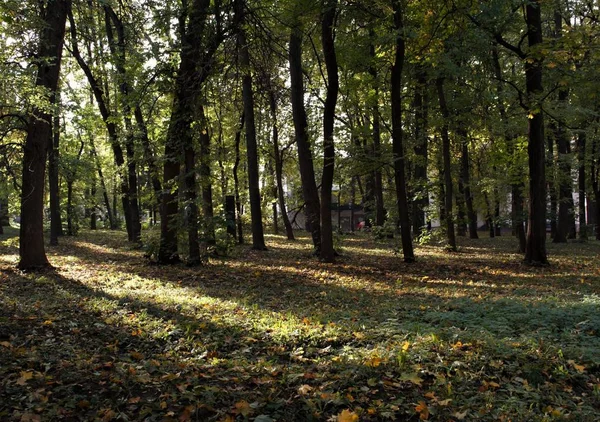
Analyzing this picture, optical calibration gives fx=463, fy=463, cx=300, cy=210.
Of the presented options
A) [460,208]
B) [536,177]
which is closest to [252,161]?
[460,208]

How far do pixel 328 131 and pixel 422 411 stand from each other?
34.5 ft

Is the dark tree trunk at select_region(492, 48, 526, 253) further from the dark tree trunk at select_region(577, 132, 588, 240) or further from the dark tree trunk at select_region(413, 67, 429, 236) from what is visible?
the dark tree trunk at select_region(577, 132, 588, 240)

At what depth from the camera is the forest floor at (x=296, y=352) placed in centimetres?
380

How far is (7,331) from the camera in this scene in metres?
5.58

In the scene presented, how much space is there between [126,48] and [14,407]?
12.7 meters

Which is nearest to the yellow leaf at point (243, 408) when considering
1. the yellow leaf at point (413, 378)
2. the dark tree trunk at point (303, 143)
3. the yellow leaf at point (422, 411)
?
the yellow leaf at point (422, 411)

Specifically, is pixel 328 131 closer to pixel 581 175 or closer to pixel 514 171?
pixel 514 171

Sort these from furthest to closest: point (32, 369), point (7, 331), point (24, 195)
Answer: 1. point (24, 195)
2. point (7, 331)
3. point (32, 369)

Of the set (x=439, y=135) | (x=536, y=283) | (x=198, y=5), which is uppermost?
(x=198, y=5)

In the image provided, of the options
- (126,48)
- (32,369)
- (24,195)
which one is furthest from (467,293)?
(126,48)

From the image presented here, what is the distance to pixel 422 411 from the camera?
3.73 metres

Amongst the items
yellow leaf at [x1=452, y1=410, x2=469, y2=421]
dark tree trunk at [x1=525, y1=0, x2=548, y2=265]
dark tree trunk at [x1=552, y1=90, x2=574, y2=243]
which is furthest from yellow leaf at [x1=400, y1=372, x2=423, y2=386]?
dark tree trunk at [x1=552, y1=90, x2=574, y2=243]

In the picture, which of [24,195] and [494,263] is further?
[494,263]

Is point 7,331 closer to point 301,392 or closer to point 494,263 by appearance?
point 301,392
